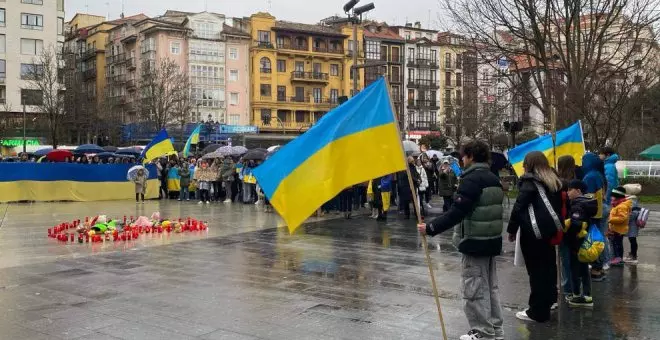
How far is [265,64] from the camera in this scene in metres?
75.5

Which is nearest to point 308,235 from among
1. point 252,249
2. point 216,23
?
point 252,249

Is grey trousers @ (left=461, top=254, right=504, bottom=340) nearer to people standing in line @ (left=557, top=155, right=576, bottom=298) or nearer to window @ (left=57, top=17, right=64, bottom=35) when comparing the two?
people standing in line @ (left=557, top=155, right=576, bottom=298)

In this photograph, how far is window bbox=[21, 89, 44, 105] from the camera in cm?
5689

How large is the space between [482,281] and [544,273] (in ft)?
3.54

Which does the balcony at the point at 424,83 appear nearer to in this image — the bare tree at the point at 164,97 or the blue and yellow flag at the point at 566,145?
the bare tree at the point at 164,97

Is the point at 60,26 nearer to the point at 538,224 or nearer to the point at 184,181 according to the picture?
the point at 184,181

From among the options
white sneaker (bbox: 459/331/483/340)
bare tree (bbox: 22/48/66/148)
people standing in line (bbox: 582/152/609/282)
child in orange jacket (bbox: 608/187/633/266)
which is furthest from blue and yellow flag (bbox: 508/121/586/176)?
bare tree (bbox: 22/48/66/148)

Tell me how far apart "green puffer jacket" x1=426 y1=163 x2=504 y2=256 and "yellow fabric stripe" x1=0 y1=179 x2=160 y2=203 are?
69.0ft

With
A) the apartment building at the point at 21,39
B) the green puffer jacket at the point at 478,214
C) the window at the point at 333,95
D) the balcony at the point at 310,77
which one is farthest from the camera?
the window at the point at 333,95

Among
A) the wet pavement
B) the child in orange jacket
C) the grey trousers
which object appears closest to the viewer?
the grey trousers

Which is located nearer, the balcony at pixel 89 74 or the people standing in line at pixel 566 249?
the people standing in line at pixel 566 249

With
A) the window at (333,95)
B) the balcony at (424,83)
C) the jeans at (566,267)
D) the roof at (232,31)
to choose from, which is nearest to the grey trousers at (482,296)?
the jeans at (566,267)

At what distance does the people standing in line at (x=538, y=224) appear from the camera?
6309 millimetres

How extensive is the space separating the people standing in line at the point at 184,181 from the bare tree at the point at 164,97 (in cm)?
2941
